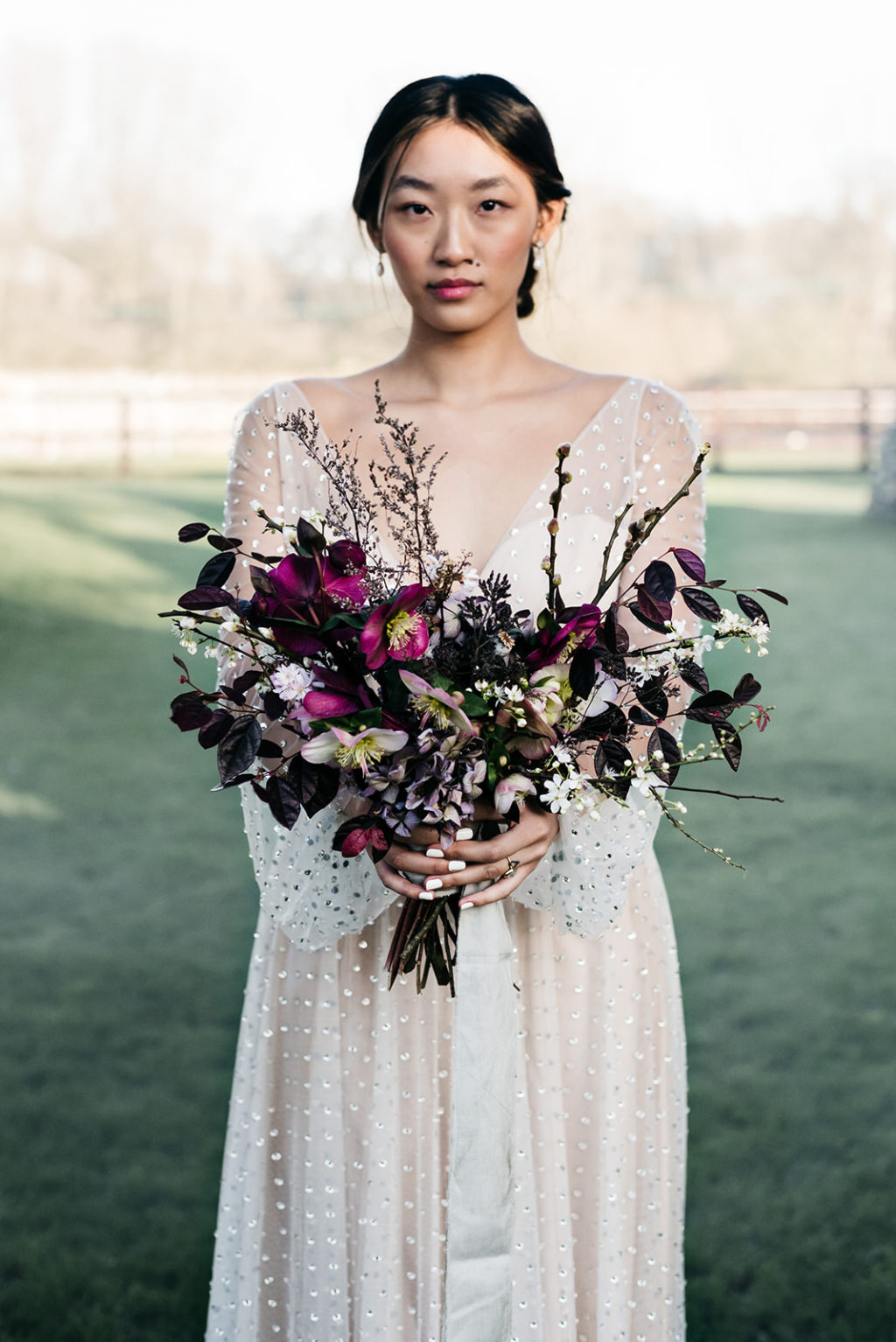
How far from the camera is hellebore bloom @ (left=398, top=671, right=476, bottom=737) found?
1.06m

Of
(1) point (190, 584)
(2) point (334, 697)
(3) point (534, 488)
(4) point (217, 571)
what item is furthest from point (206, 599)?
(1) point (190, 584)

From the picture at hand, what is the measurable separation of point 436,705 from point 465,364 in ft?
2.24

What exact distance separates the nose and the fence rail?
798cm

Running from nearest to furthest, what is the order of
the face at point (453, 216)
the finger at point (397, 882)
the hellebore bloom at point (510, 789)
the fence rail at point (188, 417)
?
the hellebore bloom at point (510, 789) < the finger at point (397, 882) < the face at point (453, 216) < the fence rail at point (188, 417)

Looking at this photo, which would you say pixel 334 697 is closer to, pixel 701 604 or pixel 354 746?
pixel 354 746

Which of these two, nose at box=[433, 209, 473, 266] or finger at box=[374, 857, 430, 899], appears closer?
finger at box=[374, 857, 430, 899]

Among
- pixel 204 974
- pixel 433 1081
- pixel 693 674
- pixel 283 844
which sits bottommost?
pixel 204 974

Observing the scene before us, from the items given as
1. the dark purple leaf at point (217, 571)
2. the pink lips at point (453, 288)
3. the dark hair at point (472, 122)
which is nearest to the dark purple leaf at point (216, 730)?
the dark purple leaf at point (217, 571)

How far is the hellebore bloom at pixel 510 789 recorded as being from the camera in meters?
1.16

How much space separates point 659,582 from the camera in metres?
1.17

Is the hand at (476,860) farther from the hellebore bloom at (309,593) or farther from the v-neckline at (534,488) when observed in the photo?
the v-neckline at (534,488)

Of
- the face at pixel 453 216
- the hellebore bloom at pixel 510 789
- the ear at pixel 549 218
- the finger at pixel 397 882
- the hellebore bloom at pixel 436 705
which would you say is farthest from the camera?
the ear at pixel 549 218

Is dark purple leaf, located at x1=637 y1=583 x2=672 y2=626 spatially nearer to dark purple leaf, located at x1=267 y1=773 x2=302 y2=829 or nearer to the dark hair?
dark purple leaf, located at x1=267 y1=773 x2=302 y2=829

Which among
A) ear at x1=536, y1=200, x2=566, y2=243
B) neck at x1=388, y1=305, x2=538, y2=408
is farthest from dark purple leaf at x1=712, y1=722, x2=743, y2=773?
ear at x1=536, y1=200, x2=566, y2=243
